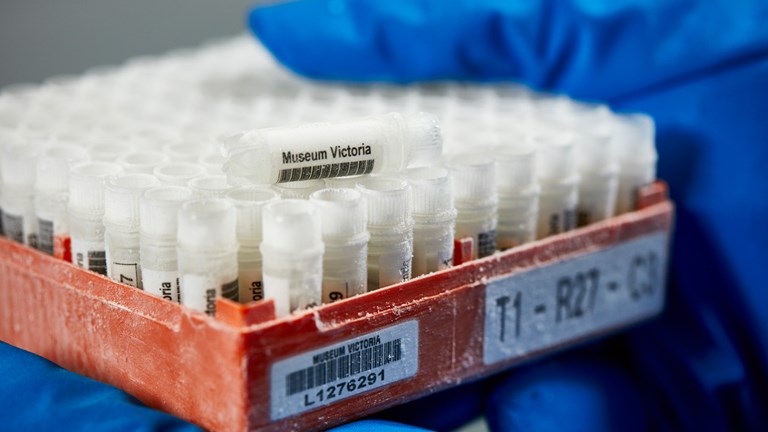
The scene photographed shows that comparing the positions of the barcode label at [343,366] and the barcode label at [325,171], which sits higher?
the barcode label at [325,171]

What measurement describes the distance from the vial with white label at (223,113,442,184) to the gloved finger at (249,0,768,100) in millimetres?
318

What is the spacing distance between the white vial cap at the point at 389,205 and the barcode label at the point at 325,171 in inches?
0.6

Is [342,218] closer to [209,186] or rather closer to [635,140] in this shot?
[209,186]

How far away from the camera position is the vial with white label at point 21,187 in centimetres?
74

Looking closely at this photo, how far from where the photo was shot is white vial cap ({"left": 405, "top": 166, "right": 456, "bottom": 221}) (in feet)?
2.21

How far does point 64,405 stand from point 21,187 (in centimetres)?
21

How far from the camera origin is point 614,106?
3.19ft

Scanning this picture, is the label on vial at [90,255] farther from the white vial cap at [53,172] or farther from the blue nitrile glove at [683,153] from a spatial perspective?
the blue nitrile glove at [683,153]

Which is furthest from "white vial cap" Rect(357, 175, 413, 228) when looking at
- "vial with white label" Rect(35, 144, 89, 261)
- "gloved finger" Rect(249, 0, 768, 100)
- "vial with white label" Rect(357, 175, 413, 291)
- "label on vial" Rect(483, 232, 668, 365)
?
"gloved finger" Rect(249, 0, 768, 100)

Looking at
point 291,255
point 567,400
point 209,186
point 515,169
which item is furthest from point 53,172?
point 567,400

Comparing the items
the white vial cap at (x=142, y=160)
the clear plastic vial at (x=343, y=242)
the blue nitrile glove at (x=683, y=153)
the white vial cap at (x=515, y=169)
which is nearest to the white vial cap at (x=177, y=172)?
the white vial cap at (x=142, y=160)

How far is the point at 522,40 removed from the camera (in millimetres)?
979

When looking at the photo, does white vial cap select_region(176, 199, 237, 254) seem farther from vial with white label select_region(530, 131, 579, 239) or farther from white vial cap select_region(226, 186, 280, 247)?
vial with white label select_region(530, 131, 579, 239)

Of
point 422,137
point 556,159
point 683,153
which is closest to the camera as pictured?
point 422,137
